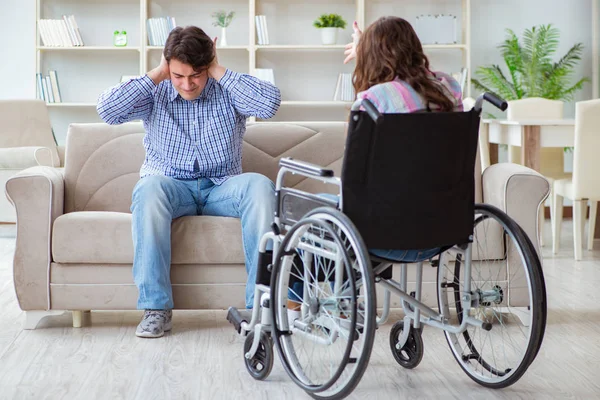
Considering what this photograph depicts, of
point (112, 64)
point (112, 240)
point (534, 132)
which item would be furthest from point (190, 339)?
point (112, 64)

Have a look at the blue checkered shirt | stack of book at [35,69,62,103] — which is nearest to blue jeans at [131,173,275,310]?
the blue checkered shirt

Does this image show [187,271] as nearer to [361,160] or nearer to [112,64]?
[361,160]

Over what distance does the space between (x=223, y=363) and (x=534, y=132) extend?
2.44 m

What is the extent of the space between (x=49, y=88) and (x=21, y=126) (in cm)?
78

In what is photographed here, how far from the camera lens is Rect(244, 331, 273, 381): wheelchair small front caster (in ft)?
7.19

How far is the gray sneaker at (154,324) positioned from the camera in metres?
2.69

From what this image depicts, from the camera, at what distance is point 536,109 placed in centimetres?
537

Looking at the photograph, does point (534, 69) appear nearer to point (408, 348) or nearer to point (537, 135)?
point (537, 135)

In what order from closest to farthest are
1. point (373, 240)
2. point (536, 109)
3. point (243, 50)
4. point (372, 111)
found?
1. point (372, 111)
2. point (373, 240)
3. point (536, 109)
4. point (243, 50)

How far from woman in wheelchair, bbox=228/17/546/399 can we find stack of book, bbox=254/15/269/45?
4.10m

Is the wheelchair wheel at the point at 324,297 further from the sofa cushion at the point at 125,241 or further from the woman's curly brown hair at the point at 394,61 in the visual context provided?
the sofa cushion at the point at 125,241

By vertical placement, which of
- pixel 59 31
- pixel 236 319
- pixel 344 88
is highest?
pixel 59 31

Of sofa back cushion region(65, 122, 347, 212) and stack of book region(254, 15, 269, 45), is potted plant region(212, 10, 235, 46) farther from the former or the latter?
sofa back cushion region(65, 122, 347, 212)

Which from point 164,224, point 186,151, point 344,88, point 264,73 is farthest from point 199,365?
point 344,88
